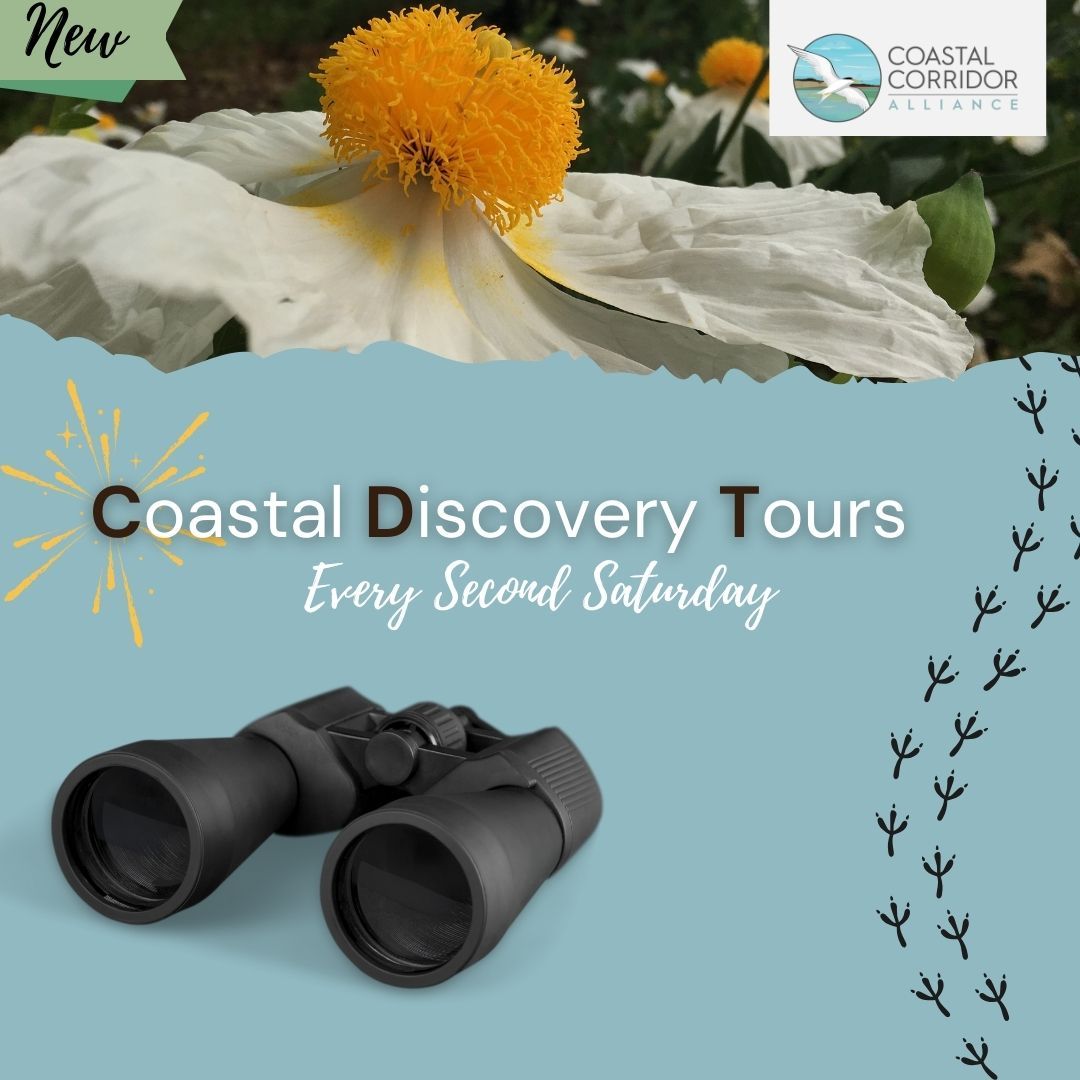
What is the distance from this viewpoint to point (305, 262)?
578 mm

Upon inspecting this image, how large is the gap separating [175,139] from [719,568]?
338 millimetres

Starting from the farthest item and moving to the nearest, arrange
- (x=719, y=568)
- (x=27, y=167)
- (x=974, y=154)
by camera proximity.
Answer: (x=974, y=154) < (x=719, y=568) < (x=27, y=167)

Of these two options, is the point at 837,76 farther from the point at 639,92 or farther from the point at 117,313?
the point at 639,92

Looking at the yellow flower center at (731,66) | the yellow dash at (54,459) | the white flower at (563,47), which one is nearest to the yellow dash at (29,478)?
the yellow dash at (54,459)

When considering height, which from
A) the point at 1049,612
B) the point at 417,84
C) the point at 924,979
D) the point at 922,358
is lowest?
the point at 924,979

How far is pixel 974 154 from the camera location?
935 mm

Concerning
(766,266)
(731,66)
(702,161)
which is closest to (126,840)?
(766,266)

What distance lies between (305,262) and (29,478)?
0.63 ft

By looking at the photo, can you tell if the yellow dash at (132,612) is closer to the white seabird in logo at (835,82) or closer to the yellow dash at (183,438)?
the yellow dash at (183,438)

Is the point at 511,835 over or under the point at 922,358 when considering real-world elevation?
under

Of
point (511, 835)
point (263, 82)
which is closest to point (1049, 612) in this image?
point (511, 835)

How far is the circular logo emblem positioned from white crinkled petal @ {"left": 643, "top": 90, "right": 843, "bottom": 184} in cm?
19

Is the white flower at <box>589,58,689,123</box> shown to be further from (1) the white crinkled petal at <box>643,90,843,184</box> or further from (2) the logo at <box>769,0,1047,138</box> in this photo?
(2) the logo at <box>769,0,1047,138</box>

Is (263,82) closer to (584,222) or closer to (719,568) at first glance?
(584,222)
